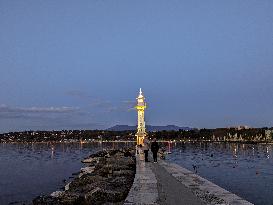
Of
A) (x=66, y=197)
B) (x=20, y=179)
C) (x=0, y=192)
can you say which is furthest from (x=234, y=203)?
(x=20, y=179)

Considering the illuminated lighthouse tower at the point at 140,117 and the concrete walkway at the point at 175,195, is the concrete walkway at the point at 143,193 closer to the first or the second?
the concrete walkway at the point at 175,195

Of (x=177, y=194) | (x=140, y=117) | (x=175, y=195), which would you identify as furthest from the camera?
(x=140, y=117)

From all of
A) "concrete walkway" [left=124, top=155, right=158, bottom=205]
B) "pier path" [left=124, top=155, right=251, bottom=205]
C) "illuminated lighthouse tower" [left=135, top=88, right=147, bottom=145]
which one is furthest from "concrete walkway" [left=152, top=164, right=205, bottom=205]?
"illuminated lighthouse tower" [left=135, top=88, right=147, bottom=145]

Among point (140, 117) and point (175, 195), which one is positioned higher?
point (140, 117)

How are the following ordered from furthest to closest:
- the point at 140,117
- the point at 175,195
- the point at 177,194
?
the point at 140,117 → the point at 177,194 → the point at 175,195

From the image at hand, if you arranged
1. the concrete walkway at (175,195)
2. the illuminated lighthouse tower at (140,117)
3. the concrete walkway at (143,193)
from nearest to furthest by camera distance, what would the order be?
the concrete walkway at (143,193) < the concrete walkway at (175,195) < the illuminated lighthouse tower at (140,117)

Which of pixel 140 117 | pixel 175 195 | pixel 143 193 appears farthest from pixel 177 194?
pixel 140 117

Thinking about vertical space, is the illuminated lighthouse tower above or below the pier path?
above

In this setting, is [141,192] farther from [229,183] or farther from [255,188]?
[229,183]

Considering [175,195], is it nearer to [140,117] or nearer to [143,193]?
[143,193]

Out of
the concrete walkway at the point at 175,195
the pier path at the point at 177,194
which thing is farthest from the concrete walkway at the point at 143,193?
the concrete walkway at the point at 175,195

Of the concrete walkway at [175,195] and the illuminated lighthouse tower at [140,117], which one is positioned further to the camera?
the illuminated lighthouse tower at [140,117]

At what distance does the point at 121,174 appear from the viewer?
30266mm

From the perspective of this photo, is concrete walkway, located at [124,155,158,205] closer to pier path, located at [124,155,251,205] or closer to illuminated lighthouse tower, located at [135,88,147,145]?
pier path, located at [124,155,251,205]
